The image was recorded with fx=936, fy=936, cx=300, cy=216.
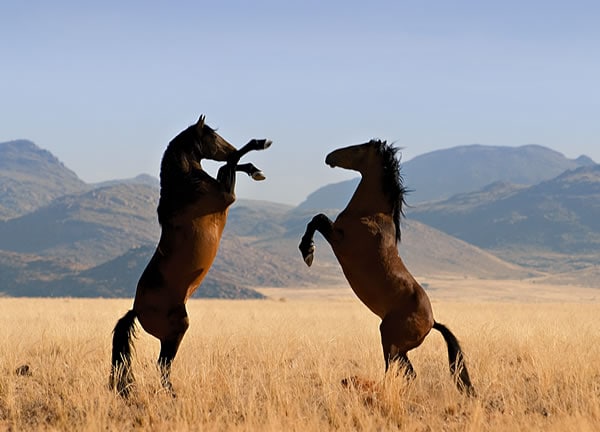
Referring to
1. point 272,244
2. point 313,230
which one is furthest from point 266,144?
point 272,244

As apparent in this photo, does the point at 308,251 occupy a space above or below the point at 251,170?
below

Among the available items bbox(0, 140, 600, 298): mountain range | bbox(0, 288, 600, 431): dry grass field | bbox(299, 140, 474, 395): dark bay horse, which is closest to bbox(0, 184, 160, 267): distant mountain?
bbox(0, 140, 600, 298): mountain range

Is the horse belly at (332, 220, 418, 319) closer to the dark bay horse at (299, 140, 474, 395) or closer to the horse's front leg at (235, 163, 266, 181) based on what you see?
the dark bay horse at (299, 140, 474, 395)

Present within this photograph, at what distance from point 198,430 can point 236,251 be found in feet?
358

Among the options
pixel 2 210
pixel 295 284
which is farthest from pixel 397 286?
pixel 2 210

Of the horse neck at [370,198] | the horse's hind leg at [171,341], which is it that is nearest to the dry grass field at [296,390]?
the horse's hind leg at [171,341]

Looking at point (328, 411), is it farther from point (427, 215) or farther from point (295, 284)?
point (427, 215)

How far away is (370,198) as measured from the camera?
382 inches

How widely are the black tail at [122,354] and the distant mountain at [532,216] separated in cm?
13282

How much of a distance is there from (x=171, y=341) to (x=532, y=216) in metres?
153

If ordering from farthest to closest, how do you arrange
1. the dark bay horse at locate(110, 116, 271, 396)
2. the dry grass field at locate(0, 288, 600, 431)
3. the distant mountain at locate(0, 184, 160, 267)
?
the distant mountain at locate(0, 184, 160, 267) → the dark bay horse at locate(110, 116, 271, 396) → the dry grass field at locate(0, 288, 600, 431)

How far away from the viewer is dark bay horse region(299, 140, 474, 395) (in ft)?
30.9

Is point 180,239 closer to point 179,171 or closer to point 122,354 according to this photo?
point 179,171

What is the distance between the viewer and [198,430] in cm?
795
